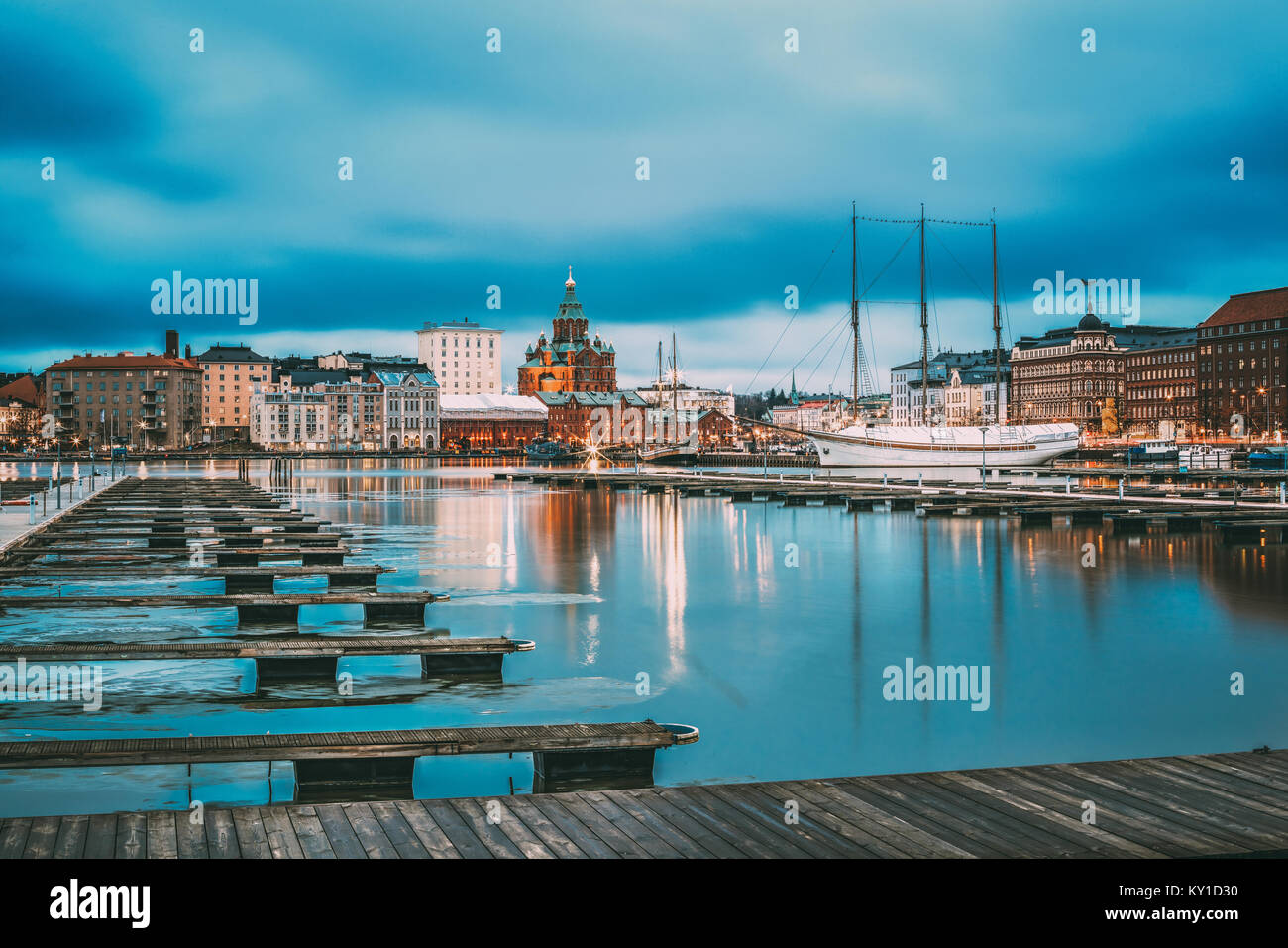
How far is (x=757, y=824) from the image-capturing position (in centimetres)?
850

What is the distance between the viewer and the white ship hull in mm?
104375

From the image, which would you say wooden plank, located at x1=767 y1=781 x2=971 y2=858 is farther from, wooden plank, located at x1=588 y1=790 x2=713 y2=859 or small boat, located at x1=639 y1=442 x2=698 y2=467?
small boat, located at x1=639 y1=442 x2=698 y2=467

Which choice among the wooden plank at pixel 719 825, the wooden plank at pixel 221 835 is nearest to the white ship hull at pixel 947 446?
the wooden plank at pixel 719 825

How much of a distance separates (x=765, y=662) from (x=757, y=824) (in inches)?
461

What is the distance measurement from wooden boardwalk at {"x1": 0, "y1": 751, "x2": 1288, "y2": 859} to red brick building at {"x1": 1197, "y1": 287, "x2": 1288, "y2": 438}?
6536 inches

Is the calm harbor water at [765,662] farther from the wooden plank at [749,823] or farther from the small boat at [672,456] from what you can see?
the small boat at [672,456]

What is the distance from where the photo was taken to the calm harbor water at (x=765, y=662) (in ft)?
44.9

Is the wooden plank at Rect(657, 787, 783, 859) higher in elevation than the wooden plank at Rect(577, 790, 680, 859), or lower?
lower

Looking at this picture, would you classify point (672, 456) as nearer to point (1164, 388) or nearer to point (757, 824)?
point (1164, 388)

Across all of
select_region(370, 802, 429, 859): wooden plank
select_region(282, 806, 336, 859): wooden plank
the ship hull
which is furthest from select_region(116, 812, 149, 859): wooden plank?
the ship hull

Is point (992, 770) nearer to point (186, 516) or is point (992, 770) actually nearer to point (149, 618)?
point (149, 618)

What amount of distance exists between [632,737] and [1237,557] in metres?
31.8
